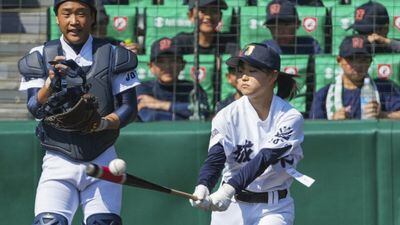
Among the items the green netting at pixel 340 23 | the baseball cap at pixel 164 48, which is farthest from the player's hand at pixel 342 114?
the baseball cap at pixel 164 48

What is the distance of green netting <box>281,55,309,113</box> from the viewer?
812 centimetres

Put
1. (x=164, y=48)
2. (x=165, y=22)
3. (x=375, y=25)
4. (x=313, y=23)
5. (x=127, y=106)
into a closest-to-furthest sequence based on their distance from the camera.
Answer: (x=127, y=106)
(x=375, y=25)
(x=164, y=48)
(x=313, y=23)
(x=165, y=22)

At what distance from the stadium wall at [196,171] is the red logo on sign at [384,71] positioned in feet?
2.39

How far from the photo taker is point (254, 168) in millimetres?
5355

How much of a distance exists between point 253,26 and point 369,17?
998 mm

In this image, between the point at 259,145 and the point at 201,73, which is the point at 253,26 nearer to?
the point at 201,73

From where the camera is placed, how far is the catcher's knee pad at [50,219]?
215 inches

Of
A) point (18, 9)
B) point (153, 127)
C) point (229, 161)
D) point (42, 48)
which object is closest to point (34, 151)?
point (153, 127)

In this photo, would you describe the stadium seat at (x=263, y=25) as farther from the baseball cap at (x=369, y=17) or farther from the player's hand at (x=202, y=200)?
the player's hand at (x=202, y=200)

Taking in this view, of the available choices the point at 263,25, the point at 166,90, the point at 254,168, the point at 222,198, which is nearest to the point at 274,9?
the point at 263,25

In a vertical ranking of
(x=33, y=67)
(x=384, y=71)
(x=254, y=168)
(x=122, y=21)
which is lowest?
(x=254, y=168)

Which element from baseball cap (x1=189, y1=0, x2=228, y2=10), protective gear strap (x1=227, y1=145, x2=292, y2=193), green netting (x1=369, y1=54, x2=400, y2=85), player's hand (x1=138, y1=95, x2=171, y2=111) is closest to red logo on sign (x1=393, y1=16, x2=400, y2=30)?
green netting (x1=369, y1=54, x2=400, y2=85)

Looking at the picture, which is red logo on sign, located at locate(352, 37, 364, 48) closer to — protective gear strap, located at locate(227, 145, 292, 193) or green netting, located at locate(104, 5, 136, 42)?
green netting, located at locate(104, 5, 136, 42)

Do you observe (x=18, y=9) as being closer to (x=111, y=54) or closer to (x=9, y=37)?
(x=9, y=37)
